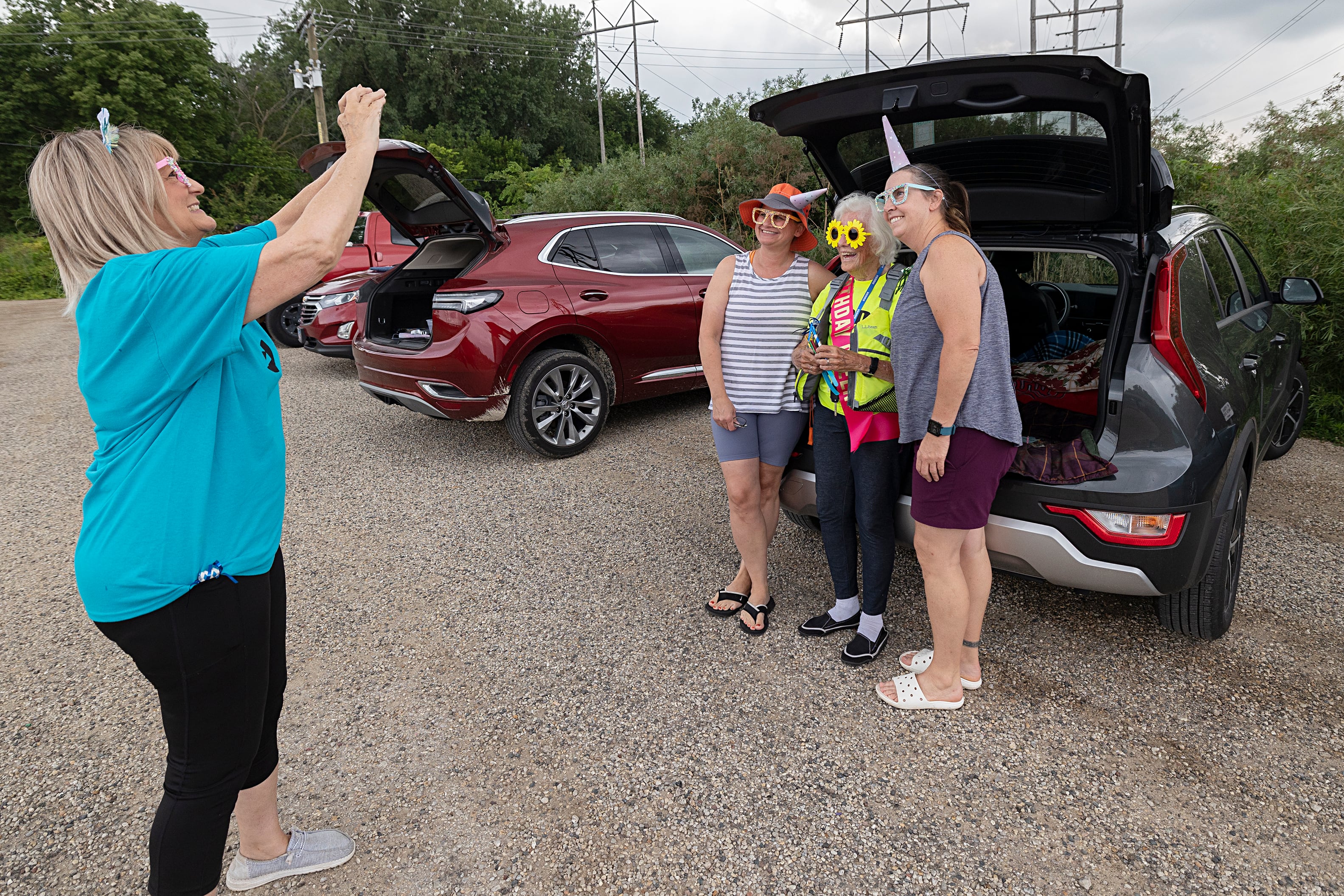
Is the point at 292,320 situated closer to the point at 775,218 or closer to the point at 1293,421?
the point at 775,218

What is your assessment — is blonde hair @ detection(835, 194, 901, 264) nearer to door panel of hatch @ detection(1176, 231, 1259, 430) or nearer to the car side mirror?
door panel of hatch @ detection(1176, 231, 1259, 430)

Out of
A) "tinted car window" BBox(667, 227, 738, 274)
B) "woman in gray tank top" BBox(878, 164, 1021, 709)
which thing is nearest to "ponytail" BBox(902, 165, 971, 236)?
"woman in gray tank top" BBox(878, 164, 1021, 709)

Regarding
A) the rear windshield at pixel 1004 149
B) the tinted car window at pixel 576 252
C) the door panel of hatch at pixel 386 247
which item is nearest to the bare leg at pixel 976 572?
the rear windshield at pixel 1004 149

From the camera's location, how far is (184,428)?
5.09 feet

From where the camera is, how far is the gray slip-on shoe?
6.80 feet

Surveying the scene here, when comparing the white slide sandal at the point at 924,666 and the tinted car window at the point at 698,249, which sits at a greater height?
the tinted car window at the point at 698,249

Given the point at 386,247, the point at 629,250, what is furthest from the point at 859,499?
the point at 386,247

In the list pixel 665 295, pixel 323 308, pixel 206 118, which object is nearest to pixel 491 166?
pixel 206 118

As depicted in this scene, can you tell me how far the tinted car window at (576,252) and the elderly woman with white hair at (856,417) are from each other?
306cm

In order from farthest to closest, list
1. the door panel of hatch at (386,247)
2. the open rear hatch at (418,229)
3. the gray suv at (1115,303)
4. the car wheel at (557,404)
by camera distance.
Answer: the door panel of hatch at (386,247)
the car wheel at (557,404)
the open rear hatch at (418,229)
the gray suv at (1115,303)

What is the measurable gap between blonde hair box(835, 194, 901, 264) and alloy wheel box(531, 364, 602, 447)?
3.09 meters

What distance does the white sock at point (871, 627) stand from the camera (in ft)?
9.92

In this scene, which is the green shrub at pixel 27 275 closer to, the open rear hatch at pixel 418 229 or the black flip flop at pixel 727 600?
the open rear hatch at pixel 418 229

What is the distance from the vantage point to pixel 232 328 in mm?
1472
